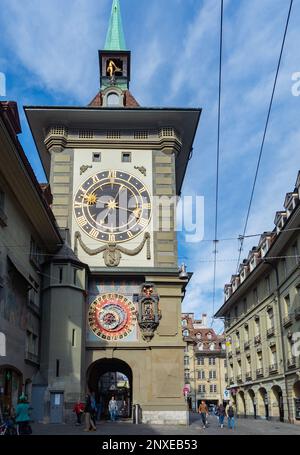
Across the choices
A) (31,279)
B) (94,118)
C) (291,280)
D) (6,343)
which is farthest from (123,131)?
(6,343)

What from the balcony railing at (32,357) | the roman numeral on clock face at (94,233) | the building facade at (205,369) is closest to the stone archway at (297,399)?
the roman numeral on clock face at (94,233)

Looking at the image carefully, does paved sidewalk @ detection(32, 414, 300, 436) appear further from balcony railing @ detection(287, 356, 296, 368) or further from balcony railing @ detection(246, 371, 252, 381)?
balcony railing @ detection(246, 371, 252, 381)

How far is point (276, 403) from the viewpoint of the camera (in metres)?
42.7

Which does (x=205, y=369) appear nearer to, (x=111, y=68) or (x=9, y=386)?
(x=111, y=68)

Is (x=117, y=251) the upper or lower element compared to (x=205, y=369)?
upper

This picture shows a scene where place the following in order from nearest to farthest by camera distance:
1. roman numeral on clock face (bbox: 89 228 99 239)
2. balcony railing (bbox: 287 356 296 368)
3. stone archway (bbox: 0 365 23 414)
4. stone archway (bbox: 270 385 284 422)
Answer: stone archway (bbox: 0 365 23 414) → roman numeral on clock face (bbox: 89 228 99 239) → balcony railing (bbox: 287 356 296 368) → stone archway (bbox: 270 385 284 422)

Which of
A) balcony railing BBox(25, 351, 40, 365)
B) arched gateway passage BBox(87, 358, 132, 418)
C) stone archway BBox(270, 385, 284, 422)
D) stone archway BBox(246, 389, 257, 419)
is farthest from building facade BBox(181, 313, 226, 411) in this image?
balcony railing BBox(25, 351, 40, 365)

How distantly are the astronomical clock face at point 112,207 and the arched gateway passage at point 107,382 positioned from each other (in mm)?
7461

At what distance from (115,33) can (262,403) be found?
33090 mm

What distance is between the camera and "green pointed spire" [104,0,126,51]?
42.2 m

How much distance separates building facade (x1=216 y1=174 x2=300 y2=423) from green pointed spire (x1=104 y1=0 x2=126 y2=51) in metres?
17.3

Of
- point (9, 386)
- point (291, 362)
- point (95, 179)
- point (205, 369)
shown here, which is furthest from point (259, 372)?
point (205, 369)

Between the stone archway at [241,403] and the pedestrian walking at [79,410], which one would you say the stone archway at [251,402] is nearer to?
the stone archway at [241,403]
